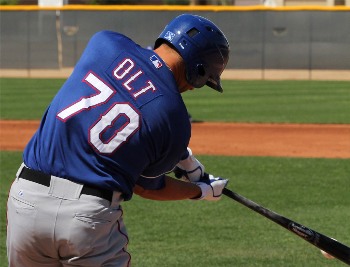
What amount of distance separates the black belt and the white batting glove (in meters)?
1.05

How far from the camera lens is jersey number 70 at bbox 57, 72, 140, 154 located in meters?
3.30

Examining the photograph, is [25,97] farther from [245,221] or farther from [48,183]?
[48,183]

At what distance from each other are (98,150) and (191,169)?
3.84 ft

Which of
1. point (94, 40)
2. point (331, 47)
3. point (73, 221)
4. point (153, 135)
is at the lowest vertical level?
point (331, 47)

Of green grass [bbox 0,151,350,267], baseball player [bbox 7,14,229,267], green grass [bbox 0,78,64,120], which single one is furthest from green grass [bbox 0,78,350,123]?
baseball player [bbox 7,14,229,267]

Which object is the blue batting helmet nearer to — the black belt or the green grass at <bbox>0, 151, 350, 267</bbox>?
the black belt

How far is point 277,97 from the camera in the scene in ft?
71.1

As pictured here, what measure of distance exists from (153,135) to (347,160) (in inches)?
348

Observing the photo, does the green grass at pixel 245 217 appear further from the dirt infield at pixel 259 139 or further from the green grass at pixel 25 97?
the green grass at pixel 25 97

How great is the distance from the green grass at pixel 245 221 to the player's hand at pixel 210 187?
222 centimetres

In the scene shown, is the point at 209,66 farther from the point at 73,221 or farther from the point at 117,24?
the point at 117,24

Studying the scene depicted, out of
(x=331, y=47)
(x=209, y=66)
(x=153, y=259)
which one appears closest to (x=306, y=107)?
(x=331, y=47)

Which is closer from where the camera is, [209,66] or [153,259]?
[209,66]

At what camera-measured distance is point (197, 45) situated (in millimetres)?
3516
